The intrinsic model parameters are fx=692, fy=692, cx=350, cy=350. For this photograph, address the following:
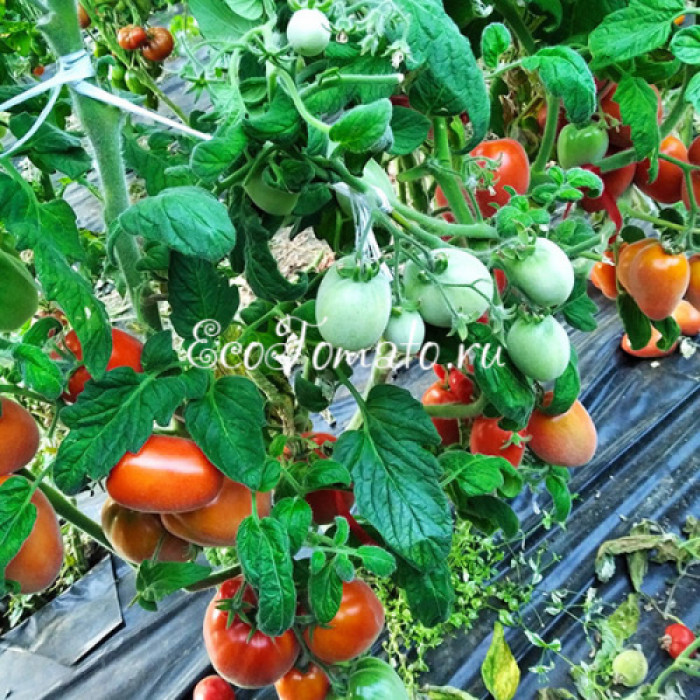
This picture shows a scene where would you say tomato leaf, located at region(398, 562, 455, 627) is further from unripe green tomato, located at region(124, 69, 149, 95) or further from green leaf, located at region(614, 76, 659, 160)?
unripe green tomato, located at region(124, 69, 149, 95)

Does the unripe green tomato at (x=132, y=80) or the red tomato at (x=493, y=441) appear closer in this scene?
the red tomato at (x=493, y=441)

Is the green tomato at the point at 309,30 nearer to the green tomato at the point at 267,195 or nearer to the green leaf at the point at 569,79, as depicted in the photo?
the green tomato at the point at 267,195

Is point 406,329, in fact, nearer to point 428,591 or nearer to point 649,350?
point 428,591

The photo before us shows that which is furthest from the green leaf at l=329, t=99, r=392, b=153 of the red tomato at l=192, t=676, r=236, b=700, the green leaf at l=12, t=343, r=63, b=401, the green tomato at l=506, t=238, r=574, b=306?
the red tomato at l=192, t=676, r=236, b=700

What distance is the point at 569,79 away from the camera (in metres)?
0.53

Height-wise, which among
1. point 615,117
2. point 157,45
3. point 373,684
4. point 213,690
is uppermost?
point 615,117

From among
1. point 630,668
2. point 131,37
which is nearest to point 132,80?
point 131,37

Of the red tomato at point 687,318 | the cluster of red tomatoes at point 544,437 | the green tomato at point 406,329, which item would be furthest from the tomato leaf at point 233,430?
the red tomato at point 687,318

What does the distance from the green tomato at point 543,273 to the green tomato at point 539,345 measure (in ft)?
Result: 0.13

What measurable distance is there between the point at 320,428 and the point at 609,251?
0.91 metres

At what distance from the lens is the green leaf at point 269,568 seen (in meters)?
0.52

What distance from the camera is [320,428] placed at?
5.79 ft

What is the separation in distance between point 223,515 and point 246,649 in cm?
22

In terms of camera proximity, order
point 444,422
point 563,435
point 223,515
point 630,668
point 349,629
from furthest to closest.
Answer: point 630,668 < point 444,422 < point 563,435 < point 349,629 < point 223,515
